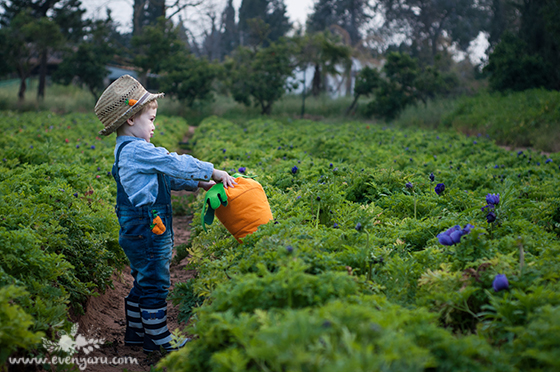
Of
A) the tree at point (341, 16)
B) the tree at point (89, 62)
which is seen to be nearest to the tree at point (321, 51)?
the tree at point (89, 62)

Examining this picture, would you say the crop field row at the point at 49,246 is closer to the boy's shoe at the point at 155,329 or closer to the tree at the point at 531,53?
the boy's shoe at the point at 155,329

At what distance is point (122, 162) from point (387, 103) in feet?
71.7

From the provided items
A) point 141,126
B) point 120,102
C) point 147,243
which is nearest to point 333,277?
point 147,243

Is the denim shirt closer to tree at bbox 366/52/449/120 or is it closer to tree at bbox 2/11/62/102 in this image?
tree at bbox 366/52/449/120

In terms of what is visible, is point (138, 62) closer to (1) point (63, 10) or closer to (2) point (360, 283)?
(1) point (63, 10)

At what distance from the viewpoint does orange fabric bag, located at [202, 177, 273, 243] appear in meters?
3.10

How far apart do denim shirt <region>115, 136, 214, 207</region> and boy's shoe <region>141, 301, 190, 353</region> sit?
0.78 metres

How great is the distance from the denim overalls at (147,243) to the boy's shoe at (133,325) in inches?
7.0

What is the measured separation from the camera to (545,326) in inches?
69.3

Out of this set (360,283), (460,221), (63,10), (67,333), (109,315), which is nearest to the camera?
(360,283)

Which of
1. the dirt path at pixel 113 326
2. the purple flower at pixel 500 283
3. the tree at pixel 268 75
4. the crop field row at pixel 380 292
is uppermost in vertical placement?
the tree at pixel 268 75

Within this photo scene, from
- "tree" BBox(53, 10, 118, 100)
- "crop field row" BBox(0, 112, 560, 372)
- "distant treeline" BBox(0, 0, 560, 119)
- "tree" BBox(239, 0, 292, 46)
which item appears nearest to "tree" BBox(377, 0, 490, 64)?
"distant treeline" BBox(0, 0, 560, 119)

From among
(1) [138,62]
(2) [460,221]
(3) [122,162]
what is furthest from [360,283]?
(1) [138,62]

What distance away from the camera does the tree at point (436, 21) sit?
37.8 meters
